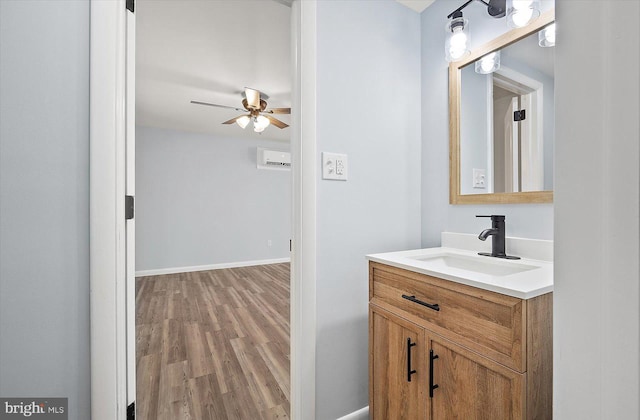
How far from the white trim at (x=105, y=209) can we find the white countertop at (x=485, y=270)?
3.24 ft

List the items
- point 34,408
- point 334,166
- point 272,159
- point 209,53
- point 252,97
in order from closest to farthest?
point 34,408 < point 334,166 < point 209,53 < point 252,97 < point 272,159

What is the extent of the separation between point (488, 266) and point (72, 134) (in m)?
1.64

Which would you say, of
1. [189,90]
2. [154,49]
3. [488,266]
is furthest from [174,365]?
[189,90]

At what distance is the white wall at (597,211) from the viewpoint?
211 millimetres

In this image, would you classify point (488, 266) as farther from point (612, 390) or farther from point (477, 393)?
point (612, 390)

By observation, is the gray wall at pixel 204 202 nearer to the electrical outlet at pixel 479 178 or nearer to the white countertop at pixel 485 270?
the white countertop at pixel 485 270

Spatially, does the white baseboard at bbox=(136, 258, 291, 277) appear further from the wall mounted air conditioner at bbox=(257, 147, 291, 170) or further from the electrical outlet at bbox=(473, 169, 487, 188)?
the electrical outlet at bbox=(473, 169, 487, 188)

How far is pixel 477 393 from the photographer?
0.86m

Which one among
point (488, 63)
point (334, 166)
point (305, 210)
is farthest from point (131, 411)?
point (488, 63)

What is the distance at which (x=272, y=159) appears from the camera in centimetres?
536

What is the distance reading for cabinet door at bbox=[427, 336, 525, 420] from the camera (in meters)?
0.78

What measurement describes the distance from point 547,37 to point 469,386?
138 cm

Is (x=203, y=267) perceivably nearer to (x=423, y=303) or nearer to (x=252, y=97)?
(x=252, y=97)

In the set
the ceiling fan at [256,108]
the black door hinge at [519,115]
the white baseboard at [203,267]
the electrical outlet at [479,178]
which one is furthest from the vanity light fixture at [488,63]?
the white baseboard at [203,267]
